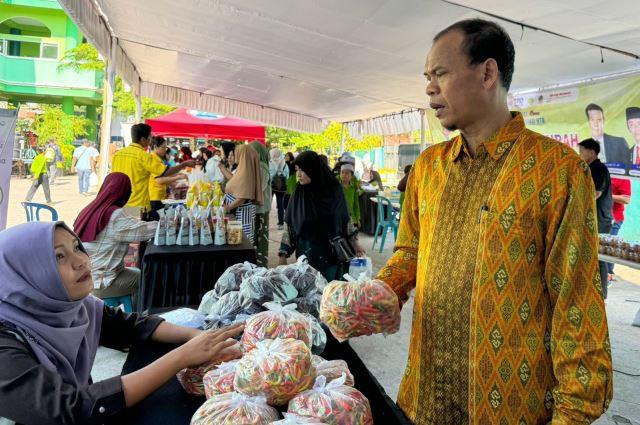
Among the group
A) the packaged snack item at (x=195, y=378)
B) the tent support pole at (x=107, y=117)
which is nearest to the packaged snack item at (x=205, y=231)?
the packaged snack item at (x=195, y=378)

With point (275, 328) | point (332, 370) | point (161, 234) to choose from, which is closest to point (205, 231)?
point (161, 234)

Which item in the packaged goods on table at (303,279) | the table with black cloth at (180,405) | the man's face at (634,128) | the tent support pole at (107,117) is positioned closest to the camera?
the table with black cloth at (180,405)

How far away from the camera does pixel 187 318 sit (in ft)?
5.90

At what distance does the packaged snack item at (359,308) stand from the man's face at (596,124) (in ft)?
18.2

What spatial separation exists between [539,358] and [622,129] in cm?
531

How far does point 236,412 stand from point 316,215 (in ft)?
9.58

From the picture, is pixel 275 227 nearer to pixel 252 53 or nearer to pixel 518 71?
pixel 252 53

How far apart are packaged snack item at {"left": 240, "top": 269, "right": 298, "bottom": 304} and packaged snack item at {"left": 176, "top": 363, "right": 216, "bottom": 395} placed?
42cm

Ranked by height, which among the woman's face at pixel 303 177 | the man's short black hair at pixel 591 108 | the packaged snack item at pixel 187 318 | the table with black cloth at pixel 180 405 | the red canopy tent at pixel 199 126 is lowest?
the table with black cloth at pixel 180 405

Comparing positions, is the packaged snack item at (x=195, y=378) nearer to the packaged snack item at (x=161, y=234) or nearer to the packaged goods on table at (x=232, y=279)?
the packaged goods on table at (x=232, y=279)

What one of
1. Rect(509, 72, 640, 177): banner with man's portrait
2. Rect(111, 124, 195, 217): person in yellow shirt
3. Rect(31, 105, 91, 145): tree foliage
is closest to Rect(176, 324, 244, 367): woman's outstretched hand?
Rect(111, 124, 195, 217): person in yellow shirt

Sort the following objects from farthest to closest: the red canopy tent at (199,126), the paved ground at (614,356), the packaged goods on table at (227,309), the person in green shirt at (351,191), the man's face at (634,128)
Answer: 1. the red canopy tent at (199,126)
2. the person in green shirt at (351,191)
3. the man's face at (634,128)
4. the paved ground at (614,356)
5. the packaged goods on table at (227,309)

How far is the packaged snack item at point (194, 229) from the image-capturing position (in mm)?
3553

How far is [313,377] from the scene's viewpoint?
3.39ft
